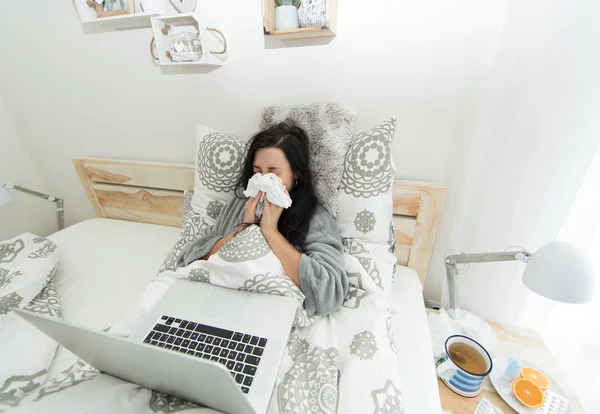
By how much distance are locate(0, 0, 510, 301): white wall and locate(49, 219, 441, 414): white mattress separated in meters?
0.39

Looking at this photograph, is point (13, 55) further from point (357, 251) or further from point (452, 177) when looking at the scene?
point (452, 177)

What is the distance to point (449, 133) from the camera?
102 cm

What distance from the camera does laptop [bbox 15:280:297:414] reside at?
476 mm

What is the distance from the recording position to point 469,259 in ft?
2.78

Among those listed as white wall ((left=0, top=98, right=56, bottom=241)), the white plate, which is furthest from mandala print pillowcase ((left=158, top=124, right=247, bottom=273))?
white wall ((left=0, top=98, right=56, bottom=241))

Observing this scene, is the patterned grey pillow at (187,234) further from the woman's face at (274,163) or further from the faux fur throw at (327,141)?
the faux fur throw at (327,141)

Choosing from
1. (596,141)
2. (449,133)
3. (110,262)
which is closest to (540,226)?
(596,141)

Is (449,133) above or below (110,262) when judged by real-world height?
above

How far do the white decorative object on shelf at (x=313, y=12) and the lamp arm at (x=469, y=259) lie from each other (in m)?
0.87

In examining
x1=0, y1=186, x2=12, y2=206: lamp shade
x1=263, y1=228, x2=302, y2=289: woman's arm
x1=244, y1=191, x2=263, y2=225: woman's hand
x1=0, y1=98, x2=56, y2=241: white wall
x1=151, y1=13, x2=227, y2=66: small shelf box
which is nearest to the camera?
x1=263, y1=228, x2=302, y2=289: woman's arm

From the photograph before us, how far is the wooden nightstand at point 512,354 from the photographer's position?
80cm

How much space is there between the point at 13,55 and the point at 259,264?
5.96 feet

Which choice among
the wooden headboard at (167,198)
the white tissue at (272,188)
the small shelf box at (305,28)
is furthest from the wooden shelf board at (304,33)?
the wooden headboard at (167,198)

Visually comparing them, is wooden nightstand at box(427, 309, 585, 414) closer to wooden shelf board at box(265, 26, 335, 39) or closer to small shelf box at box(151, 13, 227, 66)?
wooden shelf board at box(265, 26, 335, 39)
